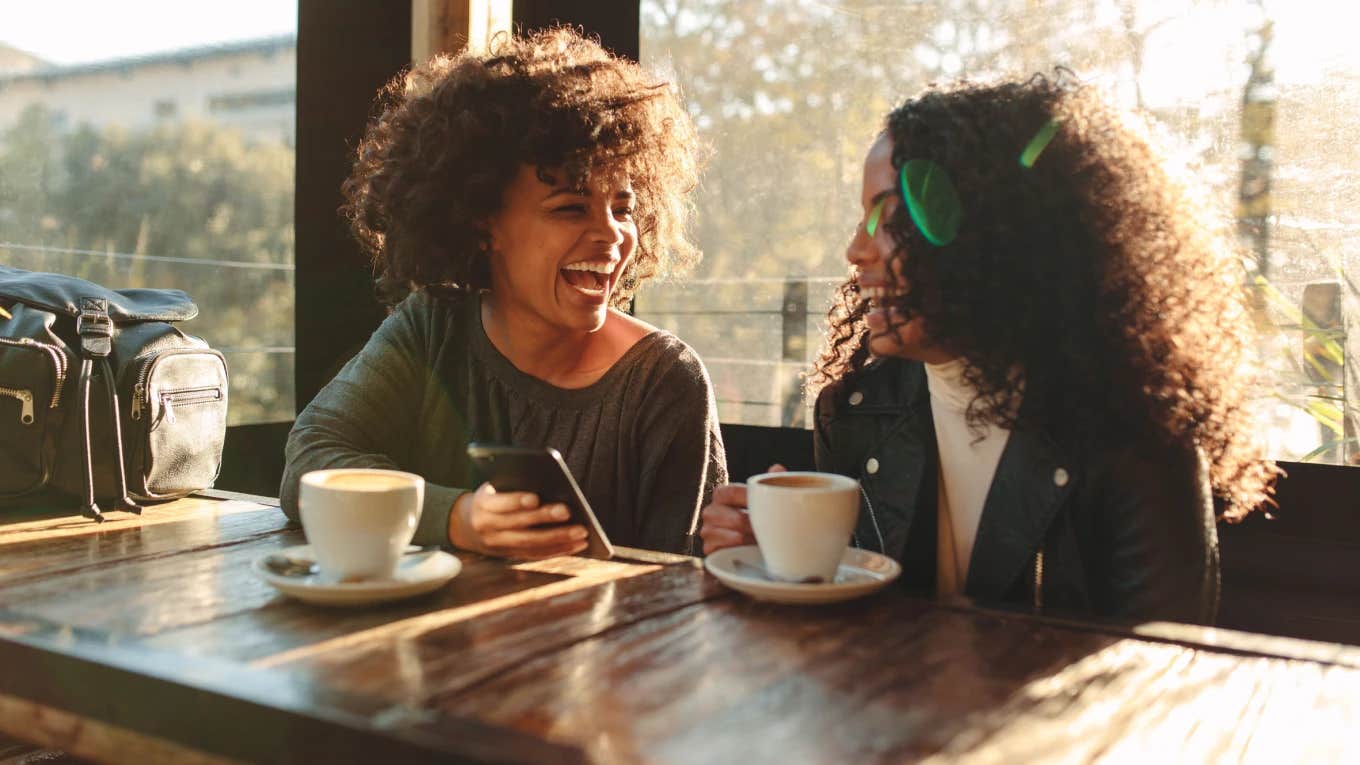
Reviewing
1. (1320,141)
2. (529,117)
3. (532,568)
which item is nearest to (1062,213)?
(532,568)

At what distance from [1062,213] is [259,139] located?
7.01 feet

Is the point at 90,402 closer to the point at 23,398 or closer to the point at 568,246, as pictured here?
the point at 23,398

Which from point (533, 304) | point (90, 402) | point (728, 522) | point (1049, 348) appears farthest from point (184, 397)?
point (1049, 348)

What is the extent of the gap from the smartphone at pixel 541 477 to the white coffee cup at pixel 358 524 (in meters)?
0.11

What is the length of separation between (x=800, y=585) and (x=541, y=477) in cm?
33

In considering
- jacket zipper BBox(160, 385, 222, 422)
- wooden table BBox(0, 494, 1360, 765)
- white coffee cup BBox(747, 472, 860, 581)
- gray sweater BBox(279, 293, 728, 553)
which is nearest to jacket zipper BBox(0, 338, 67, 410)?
jacket zipper BBox(160, 385, 222, 422)

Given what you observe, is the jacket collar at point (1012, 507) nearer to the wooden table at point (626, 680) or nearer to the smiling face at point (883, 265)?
the smiling face at point (883, 265)

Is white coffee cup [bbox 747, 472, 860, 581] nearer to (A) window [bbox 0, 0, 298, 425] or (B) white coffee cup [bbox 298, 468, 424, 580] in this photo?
(B) white coffee cup [bbox 298, 468, 424, 580]

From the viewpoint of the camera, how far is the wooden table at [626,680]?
67 cm

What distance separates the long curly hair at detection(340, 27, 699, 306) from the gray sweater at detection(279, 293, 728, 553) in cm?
18

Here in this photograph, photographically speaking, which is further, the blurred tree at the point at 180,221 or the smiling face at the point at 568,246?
the blurred tree at the point at 180,221

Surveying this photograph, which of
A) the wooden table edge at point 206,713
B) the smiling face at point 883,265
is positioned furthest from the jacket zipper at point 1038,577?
the wooden table edge at point 206,713

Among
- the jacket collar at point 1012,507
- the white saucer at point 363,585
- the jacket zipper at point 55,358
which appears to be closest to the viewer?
the white saucer at point 363,585

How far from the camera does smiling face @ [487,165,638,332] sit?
5.62 feet
